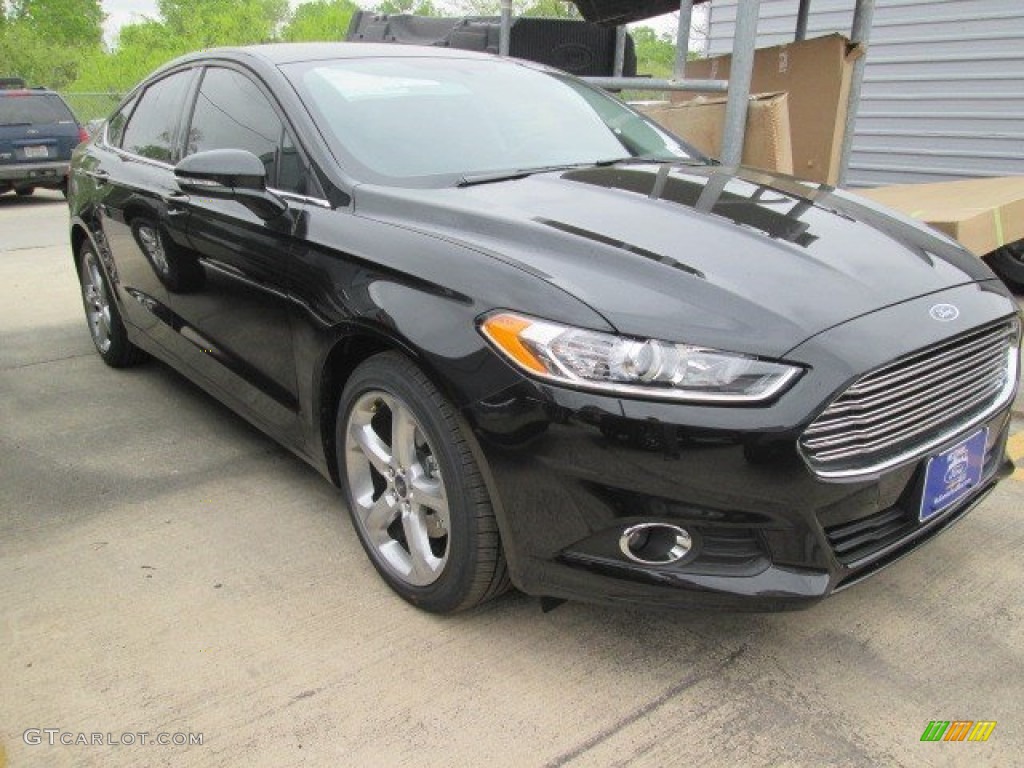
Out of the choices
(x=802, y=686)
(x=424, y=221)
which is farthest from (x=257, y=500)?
(x=802, y=686)

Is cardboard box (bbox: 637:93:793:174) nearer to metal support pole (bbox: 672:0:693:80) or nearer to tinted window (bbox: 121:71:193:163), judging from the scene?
metal support pole (bbox: 672:0:693:80)

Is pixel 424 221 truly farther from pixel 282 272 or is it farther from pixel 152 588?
pixel 152 588

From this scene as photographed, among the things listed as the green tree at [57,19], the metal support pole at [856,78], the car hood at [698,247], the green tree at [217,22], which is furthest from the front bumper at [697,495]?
the green tree at [57,19]

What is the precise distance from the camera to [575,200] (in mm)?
2434

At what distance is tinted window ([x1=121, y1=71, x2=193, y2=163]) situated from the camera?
3633mm

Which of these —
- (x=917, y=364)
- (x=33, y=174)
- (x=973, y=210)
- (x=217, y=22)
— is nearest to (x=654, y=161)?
(x=917, y=364)

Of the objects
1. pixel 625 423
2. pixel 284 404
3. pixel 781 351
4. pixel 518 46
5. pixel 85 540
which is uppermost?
pixel 518 46

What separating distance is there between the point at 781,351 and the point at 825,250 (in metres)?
0.52

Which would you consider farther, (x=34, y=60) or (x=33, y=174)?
(x=34, y=60)

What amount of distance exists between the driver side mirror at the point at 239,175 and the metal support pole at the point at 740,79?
2.82 meters

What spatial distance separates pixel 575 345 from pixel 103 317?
3529 mm

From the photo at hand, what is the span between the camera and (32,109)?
42.3 ft

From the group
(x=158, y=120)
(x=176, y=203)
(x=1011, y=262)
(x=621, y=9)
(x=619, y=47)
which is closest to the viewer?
(x=176, y=203)

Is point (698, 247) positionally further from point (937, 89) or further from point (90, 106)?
point (90, 106)
